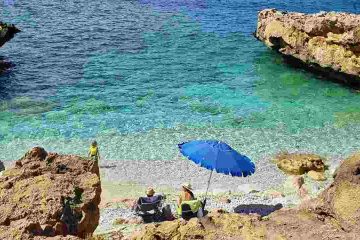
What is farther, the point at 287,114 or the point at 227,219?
the point at 287,114

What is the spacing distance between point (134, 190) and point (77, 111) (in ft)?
32.7

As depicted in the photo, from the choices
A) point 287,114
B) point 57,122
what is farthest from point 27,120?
point 287,114

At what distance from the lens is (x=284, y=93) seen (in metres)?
31.8

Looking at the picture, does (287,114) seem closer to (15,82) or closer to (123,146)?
(123,146)

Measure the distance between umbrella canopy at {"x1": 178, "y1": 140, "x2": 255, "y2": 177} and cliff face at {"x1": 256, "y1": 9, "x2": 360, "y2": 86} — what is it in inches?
710

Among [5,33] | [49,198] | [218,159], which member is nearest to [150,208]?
[218,159]

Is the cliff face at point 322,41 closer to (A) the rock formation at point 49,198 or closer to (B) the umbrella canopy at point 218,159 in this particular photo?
(B) the umbrella canopy at point 218,159

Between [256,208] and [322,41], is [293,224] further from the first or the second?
[322,41]

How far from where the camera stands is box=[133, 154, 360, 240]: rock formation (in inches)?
299

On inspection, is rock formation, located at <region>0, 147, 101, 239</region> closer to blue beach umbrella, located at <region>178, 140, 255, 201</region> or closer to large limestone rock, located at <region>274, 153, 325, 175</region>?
blue beach umbrella, located at <region>178, 140, 255, 201</region>

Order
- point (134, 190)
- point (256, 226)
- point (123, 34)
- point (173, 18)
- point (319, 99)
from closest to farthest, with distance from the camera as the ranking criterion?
point (256, 226), point (134, 190), point (319, 99), point (123, 34), point (173, 18)

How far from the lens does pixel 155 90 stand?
1251 inches

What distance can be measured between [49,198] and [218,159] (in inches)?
272

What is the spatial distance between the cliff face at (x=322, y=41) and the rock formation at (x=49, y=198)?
2325cm
